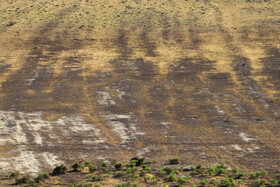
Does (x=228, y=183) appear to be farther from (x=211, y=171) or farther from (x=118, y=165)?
(x=118, y=165)

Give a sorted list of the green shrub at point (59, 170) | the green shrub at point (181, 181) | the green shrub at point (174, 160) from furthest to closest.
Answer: the green shrub at point (174, 160) → the green shrub at point (59, 170) → the green shrub at point (181, 181)

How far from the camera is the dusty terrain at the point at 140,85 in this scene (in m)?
19.8

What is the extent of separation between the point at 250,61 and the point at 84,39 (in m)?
16.4

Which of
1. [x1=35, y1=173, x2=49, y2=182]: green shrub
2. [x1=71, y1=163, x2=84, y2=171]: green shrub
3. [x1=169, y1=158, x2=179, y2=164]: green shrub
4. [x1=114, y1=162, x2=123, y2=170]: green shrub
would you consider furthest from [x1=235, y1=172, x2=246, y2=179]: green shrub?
[x1=35, y1=173, x2=49, y2=182]: green shrub

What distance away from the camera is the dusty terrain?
1984 cm

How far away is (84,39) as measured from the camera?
150 feet

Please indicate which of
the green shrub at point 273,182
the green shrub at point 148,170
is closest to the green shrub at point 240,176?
the green shrub at point 273,182

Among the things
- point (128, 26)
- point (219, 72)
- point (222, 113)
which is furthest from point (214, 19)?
point (222, 113)

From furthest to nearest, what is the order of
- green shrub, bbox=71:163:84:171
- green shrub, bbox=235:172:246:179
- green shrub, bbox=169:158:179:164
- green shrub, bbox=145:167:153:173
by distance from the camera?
green shrub, bbox=169:158:179:164 < green shrub, bbox=71:163:84:171 < green shrub, bbox=145:167:153:173 < green shrub, bbox=235:172:246:179

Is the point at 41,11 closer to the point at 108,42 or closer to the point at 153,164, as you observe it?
the point at 108,42

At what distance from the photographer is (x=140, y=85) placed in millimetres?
31312

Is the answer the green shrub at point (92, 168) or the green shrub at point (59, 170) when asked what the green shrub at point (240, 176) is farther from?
the green shrub at point (59, 170)

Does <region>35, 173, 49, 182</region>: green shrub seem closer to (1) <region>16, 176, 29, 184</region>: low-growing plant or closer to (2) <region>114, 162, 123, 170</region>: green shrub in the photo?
(1) <region>16, 176, 29, 184</region>: low-growing plant

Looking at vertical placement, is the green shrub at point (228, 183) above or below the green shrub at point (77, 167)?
above
